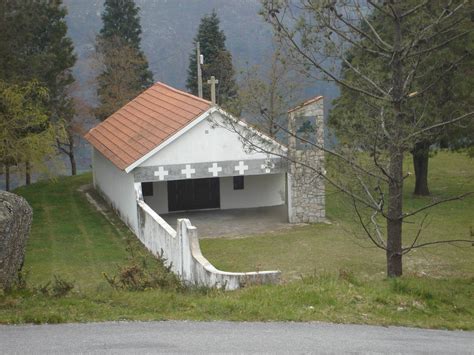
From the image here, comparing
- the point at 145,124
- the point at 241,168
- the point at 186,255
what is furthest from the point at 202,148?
the point at 186,255

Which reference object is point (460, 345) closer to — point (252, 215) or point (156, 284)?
point (156, 284)

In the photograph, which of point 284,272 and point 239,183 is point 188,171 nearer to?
point 239,183

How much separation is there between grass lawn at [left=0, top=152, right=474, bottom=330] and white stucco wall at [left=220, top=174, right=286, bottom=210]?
6.67ft

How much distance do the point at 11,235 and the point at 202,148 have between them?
12.6m

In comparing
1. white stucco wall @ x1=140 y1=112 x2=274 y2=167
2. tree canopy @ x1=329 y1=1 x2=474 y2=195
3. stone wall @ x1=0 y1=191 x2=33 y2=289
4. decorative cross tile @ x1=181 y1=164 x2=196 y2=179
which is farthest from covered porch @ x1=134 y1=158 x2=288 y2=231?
stone wall @ x1=0 y1=191 x2=33 y2=289

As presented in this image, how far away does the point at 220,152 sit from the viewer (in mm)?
23516

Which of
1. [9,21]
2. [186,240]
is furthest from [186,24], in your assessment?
[186,240]

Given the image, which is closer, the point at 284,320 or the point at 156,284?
the point at 284,320

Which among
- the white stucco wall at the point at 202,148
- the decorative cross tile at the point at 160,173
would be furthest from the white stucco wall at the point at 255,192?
the decorative cross tile at the point at 160,173

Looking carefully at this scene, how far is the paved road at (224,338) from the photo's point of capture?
8.33 metres

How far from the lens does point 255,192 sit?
27.0 metres

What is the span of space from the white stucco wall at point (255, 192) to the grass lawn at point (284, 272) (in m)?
2.03

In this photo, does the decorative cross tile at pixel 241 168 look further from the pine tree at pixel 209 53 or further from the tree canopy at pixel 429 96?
the pine tree at pixel 209 53

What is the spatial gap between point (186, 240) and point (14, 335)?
7.61m
